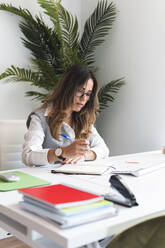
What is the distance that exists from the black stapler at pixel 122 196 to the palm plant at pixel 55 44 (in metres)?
2.09

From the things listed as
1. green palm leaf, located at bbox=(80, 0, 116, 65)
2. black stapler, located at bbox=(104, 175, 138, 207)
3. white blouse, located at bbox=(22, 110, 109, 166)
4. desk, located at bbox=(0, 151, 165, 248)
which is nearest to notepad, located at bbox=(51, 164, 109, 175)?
white blouse, located at bbox=(22, 110, 109, 166)

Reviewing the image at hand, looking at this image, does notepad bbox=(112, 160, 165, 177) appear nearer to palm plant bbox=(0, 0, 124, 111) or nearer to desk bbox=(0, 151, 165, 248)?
desk bbox=(0, 151, 165, 248)

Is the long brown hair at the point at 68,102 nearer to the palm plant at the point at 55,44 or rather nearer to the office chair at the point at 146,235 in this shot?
the palm plant at the point at 55,44

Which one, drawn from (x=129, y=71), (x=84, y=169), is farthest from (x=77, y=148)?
(x=129, y=71)

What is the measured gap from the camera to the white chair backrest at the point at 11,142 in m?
1.99

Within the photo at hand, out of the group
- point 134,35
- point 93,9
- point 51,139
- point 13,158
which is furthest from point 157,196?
point 93,9

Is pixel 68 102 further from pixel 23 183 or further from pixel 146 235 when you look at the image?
pixel 146 235

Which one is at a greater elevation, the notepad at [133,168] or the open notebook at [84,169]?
the open notebook at [84,169]

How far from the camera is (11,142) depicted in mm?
2025

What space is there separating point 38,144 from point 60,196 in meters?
0.97

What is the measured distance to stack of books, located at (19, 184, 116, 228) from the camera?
74cm

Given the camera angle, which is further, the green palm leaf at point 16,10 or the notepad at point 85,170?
the green palm leaf at point 16,10

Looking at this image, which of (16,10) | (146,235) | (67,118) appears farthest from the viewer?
(16,10)

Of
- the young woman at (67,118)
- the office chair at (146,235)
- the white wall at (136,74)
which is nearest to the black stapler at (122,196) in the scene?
the office chair at (146,235)
